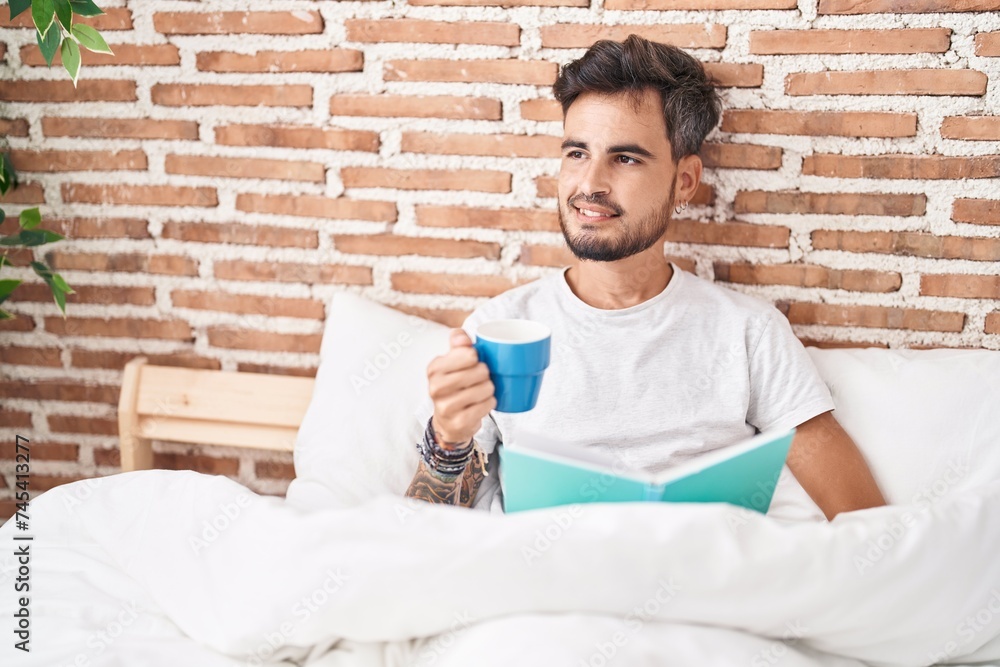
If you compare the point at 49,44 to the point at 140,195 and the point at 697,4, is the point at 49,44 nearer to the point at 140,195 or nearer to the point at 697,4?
the point at 140,195

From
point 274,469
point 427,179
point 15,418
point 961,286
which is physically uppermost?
point 427,179

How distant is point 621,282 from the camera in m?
1.51

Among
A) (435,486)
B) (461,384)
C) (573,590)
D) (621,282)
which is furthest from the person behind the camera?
(621,282)

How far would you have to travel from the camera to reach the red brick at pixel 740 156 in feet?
5.23

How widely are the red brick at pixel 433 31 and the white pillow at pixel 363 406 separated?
0.61m

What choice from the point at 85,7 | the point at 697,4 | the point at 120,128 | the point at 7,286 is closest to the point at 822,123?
the point at 697,4

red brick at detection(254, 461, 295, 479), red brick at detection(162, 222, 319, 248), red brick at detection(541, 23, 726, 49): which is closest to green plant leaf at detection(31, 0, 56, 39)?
red brick at detection(162, 222, 319, 248)

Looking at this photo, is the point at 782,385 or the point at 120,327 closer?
the point at 782,385

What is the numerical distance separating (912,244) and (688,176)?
0.54 m

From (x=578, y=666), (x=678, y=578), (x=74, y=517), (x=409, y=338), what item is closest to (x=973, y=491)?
(x=678, y=578)

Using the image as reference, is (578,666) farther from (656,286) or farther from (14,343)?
(14,343)

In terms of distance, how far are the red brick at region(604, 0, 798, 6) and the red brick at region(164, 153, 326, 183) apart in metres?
0.78

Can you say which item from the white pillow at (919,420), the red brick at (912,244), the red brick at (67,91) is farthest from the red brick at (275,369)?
the red brick at (912,244)

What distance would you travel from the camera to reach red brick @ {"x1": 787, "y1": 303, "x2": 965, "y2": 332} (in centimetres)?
163
